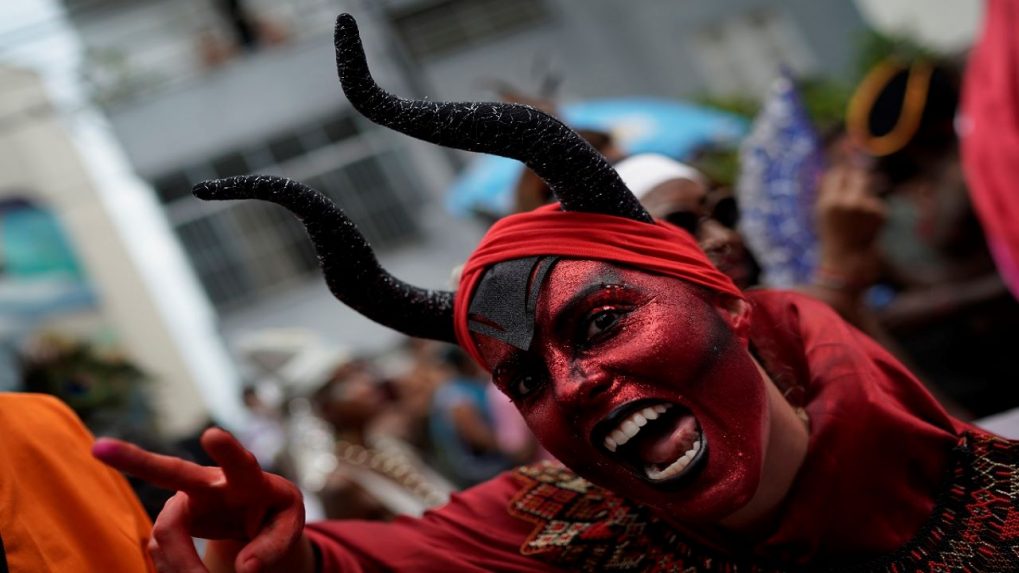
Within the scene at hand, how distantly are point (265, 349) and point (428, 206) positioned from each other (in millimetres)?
8337

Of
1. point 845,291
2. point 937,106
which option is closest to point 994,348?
point 937,106

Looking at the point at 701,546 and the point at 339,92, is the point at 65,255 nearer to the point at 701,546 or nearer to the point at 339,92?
the point at 339,92

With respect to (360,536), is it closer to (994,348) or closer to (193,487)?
(193,487)

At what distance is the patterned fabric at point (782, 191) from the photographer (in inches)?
142

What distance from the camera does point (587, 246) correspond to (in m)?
1.93

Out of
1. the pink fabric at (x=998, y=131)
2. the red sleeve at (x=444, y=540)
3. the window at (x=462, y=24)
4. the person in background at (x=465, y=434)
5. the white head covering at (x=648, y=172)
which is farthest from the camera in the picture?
the window at (x=462, y=24)

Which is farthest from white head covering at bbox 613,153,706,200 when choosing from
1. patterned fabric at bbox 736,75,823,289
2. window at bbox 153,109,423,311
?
window at bbox 153,109,423,311

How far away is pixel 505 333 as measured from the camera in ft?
6.34

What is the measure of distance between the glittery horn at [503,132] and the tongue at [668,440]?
42 centimetres

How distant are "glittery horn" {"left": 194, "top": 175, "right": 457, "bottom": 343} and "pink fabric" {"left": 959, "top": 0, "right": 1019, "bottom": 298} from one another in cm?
227

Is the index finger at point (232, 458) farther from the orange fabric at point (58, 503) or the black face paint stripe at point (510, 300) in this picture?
the black face paint stripe at point (510, 300)

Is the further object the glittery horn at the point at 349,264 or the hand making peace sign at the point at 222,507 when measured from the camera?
the glittery horn at the point at 349,264

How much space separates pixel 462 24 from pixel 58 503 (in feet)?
41.8

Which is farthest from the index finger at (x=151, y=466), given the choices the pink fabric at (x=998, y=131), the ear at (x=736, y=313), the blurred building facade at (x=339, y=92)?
the blurred building facade at (x=339, y=92)
